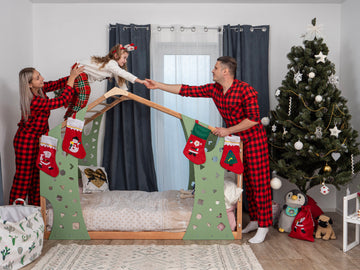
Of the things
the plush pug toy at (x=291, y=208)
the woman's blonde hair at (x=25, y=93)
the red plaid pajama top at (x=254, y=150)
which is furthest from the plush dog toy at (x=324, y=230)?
the woman's blonde hair at (x=25, y=93)

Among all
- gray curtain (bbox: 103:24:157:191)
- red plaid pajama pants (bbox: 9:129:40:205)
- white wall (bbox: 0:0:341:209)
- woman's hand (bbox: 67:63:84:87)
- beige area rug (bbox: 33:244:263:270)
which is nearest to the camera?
beige area rug (bbox: 33:244:263:270)

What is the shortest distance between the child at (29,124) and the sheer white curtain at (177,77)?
1212 mm

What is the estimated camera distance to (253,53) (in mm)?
4098

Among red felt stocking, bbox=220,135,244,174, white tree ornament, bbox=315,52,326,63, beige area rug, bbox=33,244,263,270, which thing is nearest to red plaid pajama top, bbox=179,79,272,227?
red felt stocking, bbox=220,135,244,174

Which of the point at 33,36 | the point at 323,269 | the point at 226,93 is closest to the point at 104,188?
the point at 226,93

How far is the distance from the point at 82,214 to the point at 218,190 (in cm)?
116

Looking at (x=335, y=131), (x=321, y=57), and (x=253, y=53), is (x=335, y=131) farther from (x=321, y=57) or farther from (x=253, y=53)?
(x=253, y=53)

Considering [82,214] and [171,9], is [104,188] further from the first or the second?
[171,9]

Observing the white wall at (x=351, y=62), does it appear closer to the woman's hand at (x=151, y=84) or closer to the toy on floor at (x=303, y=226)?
the toy on floor at (x=303, y=226)

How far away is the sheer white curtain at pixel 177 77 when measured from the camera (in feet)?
13.5

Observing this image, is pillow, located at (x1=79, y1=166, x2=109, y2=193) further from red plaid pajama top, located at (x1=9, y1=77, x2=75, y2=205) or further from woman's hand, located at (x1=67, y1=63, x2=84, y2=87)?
woman's hand, located at (x1=67, y1=63, x2=84, y2=87)

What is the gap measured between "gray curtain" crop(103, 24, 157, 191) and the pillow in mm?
189

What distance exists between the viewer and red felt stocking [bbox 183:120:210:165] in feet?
9.94

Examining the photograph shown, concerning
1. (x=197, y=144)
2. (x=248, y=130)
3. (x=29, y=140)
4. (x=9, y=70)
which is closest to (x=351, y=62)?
(x=248, y=130)
